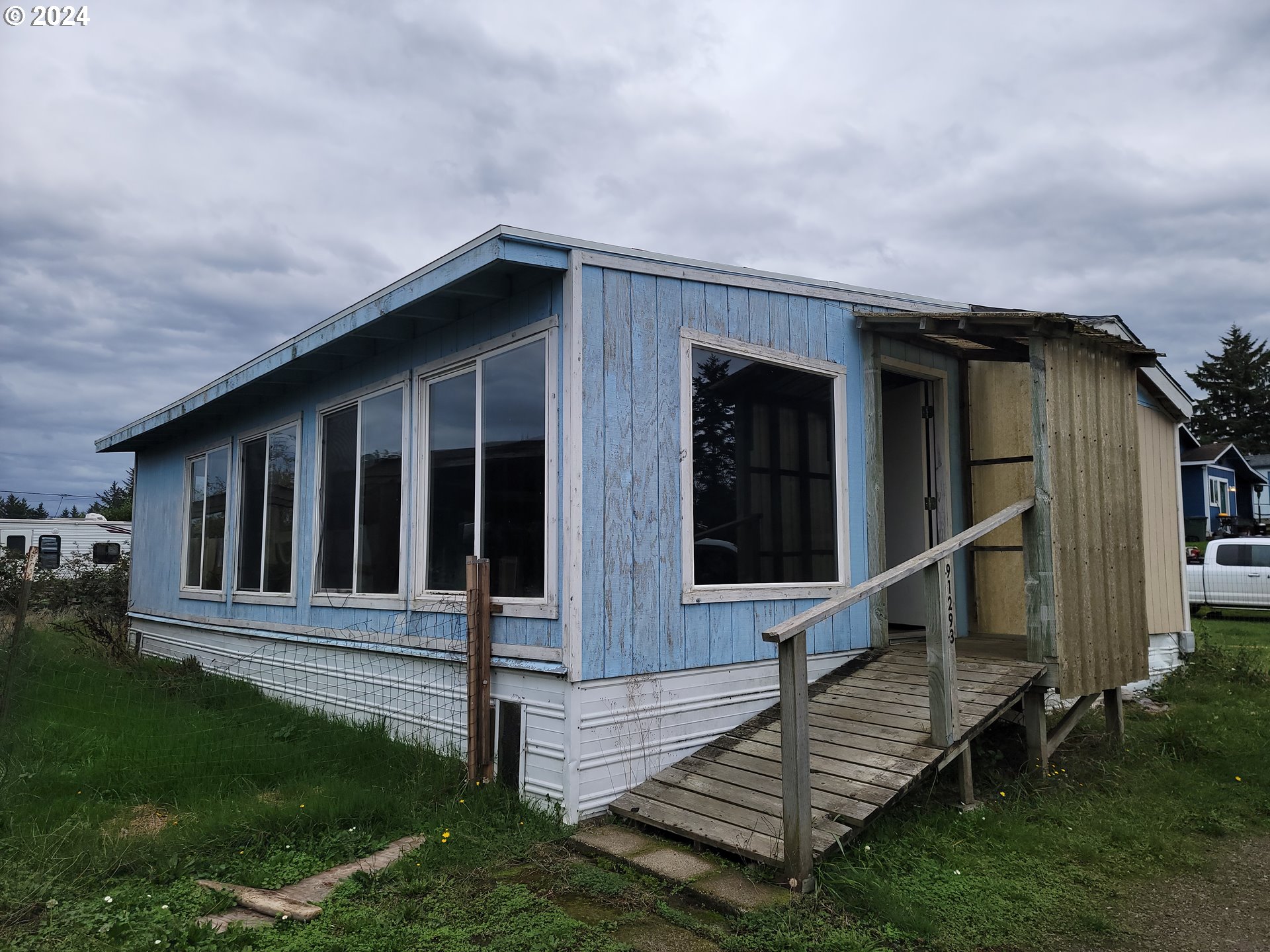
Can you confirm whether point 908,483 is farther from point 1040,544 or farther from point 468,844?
point 468,844

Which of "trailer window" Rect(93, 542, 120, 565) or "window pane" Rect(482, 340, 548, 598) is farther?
"trailer window" Rect(93, 542, 120, 565)

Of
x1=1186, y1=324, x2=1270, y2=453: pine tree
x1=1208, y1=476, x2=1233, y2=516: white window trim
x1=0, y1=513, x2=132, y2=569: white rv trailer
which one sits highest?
x1=1186, y1=324, x2=1270, y2=453: pine tree

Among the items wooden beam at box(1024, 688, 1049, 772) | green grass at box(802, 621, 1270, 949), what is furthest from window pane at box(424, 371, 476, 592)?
wooden beam at box(1024, 688, 1049, 772)

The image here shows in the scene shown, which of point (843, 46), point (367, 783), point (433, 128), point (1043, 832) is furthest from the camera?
point (433, 128)

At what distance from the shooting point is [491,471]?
18.3 feet

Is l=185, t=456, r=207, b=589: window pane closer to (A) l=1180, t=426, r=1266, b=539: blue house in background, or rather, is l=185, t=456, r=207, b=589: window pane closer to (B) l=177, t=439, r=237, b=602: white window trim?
(B) l=177, t=439, r=237, b=602: white window trim

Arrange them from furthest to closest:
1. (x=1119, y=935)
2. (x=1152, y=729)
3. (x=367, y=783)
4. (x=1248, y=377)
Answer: (x=1248, y=377) → (x=1152, y=729) → (x=367, y=783) → (x=1119, y=935)

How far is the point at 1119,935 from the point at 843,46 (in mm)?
9198

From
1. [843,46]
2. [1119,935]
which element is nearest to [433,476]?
[1119,935]

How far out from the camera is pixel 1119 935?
3.48m

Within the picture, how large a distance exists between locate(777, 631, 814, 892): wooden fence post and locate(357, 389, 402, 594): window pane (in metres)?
Answer: 3.58

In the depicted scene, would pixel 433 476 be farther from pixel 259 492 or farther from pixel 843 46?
pixel 843 46

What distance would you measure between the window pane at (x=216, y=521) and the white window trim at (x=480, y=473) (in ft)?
14.8

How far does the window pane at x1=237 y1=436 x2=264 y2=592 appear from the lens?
350 inches
